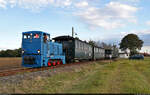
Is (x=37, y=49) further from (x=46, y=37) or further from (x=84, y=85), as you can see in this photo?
(x=84, y=85)

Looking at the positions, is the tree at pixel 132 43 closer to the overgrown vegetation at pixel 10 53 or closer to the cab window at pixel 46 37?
the overgrown vegetation at pixel 10 53

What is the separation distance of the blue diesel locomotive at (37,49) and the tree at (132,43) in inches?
2855

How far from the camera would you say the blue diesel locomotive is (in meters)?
15.5

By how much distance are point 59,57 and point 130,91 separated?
12786mm

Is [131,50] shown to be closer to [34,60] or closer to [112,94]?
[34,60]

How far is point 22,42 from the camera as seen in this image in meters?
16.8

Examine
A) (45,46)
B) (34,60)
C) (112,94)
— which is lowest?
(112,94)

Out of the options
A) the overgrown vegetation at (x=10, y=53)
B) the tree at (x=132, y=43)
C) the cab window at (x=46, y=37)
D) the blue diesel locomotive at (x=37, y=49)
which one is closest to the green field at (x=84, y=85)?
the blue diesel locomotive at (x=37, y=49)

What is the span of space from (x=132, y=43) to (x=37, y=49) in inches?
3006

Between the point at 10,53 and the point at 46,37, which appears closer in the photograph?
the point at 46,37

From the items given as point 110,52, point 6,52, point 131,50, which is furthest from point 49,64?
point 131,50

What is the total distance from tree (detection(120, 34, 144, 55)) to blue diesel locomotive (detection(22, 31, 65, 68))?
72520mm

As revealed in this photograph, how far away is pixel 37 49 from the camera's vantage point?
16.0m

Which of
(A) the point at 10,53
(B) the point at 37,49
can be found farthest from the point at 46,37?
(A) the point at 10,53
